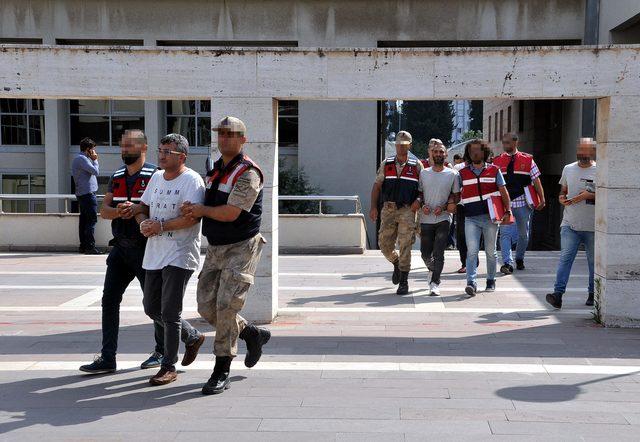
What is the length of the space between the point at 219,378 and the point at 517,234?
7.32 metres

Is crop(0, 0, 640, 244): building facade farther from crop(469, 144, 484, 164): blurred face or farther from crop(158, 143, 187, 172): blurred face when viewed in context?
crop(158, 143, 187, 172): blurred face

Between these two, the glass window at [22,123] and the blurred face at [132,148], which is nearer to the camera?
the blurred face at [132,148]

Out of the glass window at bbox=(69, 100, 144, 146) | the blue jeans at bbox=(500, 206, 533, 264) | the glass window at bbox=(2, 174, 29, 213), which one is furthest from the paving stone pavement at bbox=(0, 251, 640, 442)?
the glass window at bbox=(2, 174, 29, 213)

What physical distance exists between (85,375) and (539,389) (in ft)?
11.0

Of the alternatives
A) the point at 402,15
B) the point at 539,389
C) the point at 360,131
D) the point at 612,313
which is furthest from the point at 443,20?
the point at 539,389

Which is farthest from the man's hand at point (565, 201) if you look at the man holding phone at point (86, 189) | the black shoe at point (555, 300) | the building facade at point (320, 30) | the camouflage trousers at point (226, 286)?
the building facade at point (320, 30)

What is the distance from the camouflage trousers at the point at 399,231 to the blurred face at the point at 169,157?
173 inches

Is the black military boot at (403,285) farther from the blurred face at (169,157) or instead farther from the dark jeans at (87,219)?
the dark jeans at (87,219)

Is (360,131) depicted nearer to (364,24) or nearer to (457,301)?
(364,24)

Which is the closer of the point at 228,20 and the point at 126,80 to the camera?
the point at 126,80

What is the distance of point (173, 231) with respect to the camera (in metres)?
5.71

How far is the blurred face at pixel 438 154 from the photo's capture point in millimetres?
9500

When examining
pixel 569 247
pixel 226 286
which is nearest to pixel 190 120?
pixel 569 247

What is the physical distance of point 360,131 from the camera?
19.9 meters
